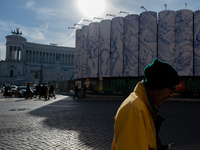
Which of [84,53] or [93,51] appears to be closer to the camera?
[93,51]

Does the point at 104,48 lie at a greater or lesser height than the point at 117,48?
greater

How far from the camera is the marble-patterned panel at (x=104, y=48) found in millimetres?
42938

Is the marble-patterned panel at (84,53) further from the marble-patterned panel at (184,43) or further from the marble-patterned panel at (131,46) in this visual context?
the marble-patterned panel at (184,43)

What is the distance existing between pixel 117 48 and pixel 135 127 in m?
41.0

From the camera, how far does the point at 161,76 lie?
4.81ft

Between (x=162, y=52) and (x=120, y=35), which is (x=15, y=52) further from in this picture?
(x=162, y=52)

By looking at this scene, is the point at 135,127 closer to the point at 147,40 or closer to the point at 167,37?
the point at 167,37

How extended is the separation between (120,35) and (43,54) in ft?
259

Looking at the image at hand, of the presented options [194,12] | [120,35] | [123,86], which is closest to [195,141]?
[123,86]

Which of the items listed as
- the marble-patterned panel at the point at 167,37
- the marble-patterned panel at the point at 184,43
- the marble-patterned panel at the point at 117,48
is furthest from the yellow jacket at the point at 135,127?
the marble-patterned panel at the point at 117,48

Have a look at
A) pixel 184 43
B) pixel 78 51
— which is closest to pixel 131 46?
pixel 184 43

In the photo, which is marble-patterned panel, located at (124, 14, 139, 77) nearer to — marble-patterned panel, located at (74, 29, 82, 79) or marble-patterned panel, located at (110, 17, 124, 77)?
marble-patterned panel, located at (110, 17, 124, 77)

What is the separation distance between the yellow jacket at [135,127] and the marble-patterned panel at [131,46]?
38.2m

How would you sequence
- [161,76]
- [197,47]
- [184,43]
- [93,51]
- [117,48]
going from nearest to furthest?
[161,76]
[197,47]
[184,43]
[117,48]
[93,51]
